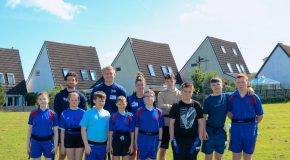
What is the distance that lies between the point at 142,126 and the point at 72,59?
40.3 metres

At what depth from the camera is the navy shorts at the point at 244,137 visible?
8.02 meters

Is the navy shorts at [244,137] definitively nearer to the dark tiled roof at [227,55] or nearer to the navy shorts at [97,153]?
the navy shorts at [97,153]

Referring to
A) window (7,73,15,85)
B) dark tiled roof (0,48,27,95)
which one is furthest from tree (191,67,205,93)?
window (7,73,15,85)

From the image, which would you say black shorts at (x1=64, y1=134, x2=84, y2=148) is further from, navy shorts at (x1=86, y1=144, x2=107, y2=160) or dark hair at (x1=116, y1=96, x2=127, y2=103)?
dark hair at (x1=116, y1=96, x2=127, y2=103)

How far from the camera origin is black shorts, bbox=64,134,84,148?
315 inches

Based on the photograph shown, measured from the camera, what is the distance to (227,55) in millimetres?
50781

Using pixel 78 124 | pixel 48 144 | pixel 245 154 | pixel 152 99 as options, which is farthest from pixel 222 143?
→ pixel 48 144

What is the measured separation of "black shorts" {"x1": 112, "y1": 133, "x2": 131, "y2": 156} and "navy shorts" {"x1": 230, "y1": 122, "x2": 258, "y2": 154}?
2.27 m

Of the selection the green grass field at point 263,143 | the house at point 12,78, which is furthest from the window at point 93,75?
the green grass field at point 263,143

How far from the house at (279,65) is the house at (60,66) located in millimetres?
22541

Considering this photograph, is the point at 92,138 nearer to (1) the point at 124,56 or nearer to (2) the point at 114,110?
(2) the point at 114,110

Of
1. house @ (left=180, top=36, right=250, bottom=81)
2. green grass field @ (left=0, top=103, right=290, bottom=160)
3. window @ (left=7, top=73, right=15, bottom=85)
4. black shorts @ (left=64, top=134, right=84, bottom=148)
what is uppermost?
house @ (left=180, top=36, right=250, bottom=81)

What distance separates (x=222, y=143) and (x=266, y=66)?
45303 mm

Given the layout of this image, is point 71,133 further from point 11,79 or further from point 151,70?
point 11,79
